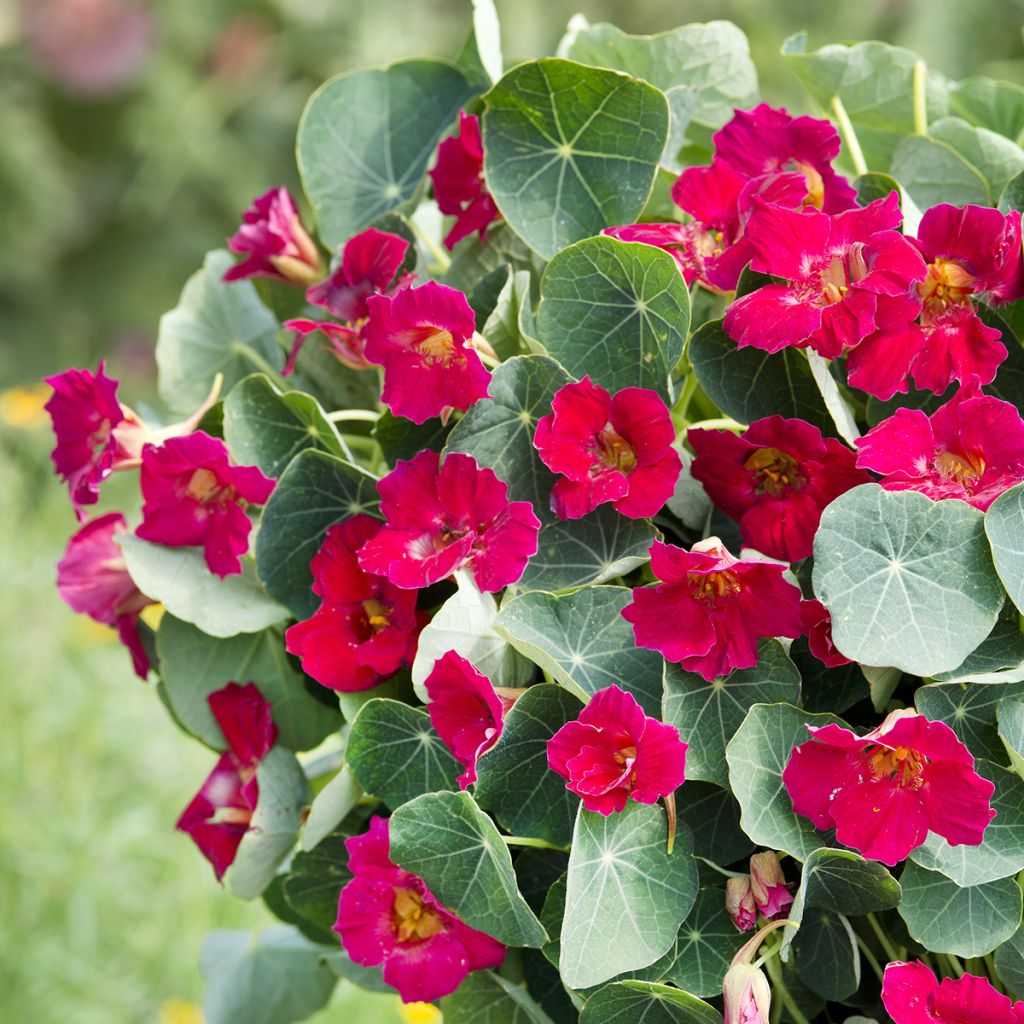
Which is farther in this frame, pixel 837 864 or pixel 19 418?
pixel 19 418

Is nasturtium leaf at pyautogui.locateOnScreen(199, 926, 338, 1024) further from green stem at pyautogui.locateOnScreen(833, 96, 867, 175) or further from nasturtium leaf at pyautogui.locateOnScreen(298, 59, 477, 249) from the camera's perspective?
green stem at pyautogui.locateOnScreen(833, 96, 867, 175)

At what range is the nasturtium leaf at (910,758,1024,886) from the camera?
21.0 inches

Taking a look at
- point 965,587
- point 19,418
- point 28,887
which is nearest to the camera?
point 965,587

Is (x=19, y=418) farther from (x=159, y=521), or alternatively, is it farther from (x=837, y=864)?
(x=837, y=864)

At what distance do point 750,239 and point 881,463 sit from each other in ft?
0.35

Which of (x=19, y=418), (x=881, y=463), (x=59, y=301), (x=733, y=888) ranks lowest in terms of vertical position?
(x=59, y=301)

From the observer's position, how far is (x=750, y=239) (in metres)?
0.55

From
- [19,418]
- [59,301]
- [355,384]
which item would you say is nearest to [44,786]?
[19,418]

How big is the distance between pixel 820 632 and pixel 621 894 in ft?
0.45

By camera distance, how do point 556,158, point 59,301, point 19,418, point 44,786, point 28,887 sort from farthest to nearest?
point 59,301
point 19,418
point 44,786
point 28,887
point 556,158

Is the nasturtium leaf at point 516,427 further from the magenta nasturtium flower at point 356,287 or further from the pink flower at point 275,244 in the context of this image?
the pink flower at point 275,244

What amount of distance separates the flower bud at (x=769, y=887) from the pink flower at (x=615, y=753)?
0.20 feet

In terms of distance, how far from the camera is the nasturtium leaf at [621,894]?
535 mm

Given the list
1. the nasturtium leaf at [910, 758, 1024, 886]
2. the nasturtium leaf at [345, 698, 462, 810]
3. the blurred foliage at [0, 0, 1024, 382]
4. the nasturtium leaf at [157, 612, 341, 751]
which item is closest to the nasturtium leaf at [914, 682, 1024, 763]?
Result: the nasturtium leaf at [910, 758, 1024, 886]
